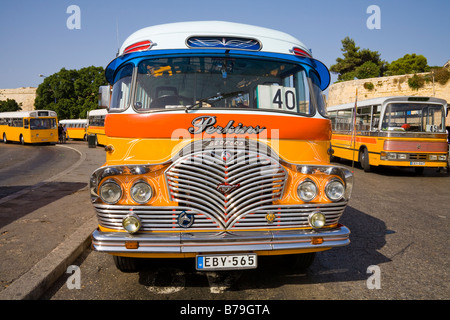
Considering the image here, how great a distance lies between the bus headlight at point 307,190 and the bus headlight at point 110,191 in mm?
1634

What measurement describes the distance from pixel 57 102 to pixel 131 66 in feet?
240

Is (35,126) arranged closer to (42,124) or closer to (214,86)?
(42,124)

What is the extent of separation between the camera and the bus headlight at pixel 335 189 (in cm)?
358

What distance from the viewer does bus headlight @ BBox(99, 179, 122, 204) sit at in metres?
3.35

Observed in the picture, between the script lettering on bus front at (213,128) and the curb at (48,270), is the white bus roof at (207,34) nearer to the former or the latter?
the script lettering on bus front at (213,128)

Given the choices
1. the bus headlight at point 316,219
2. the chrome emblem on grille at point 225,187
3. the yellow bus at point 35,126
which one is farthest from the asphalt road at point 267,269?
the yellow bus at point 35,126

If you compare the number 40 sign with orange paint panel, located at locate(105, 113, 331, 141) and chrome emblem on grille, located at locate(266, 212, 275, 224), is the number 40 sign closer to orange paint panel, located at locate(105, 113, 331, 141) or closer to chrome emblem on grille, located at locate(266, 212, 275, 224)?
orange paint panel, located at locate(105, 113, 331, 141)

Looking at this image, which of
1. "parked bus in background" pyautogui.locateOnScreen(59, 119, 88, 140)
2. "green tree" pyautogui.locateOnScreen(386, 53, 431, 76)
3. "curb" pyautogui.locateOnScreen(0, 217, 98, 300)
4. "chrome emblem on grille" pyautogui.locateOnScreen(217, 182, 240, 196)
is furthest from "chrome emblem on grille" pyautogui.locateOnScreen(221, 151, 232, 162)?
"green tree" pyautogui.locateOnScreen(386, 53, 431, 76)

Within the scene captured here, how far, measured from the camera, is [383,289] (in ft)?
12.4

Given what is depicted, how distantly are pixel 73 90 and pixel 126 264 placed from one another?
72.0m

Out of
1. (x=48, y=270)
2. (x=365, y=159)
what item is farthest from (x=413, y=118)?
(x=48, y=270)

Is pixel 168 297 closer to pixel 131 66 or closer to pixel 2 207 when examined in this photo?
pixel 131 66

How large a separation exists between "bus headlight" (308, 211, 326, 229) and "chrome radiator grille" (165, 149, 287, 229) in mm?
460
